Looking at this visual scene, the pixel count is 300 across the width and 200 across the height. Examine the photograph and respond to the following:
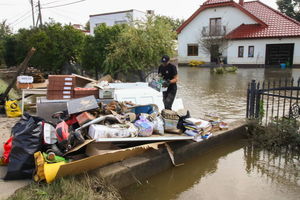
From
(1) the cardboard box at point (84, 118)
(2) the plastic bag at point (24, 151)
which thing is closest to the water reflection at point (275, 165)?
(1) the cardboard box at point (84, 118)

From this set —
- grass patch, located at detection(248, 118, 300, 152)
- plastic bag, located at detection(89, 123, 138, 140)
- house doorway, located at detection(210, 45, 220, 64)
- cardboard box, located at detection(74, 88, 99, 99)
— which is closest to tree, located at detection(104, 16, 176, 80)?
cardboard box, located at detection(74, 88, 99, 99)

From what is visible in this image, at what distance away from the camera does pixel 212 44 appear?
88.3ft

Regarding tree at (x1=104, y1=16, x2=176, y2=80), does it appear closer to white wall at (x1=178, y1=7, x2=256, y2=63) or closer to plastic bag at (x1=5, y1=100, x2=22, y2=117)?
plastic bag at (x1=5, y1=100, x2=22, y2=117)

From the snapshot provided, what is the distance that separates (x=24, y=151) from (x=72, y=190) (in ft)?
2.94

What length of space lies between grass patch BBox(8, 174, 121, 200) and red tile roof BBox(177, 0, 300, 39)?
81.0 ft

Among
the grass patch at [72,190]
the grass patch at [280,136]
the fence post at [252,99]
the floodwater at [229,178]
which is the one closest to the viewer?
the grass patch at [72,190]

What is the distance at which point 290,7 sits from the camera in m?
36.0

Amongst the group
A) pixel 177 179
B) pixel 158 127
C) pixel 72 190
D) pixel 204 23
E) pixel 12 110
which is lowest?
pixel 177 179

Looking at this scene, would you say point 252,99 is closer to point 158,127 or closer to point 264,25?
point 158,127

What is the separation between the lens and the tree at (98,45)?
10.5 metres

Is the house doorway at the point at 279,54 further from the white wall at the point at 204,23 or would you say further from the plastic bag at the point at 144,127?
the plastic bag at the point at 144,127

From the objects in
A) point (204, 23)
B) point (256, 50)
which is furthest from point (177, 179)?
point (204, 23)

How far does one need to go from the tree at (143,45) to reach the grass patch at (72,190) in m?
6.06

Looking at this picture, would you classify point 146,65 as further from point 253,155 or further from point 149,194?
point 149,194
